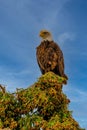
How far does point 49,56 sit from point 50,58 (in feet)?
0.35

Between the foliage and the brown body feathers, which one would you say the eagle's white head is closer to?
the brown body feathers

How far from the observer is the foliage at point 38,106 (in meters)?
15.4

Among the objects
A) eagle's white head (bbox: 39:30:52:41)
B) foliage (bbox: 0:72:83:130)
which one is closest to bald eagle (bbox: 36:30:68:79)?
eagle's white head (bbox: 39:30:52:41)

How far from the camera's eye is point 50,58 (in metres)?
17.3

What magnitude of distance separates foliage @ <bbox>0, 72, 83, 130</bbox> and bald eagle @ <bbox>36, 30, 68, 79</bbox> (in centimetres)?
123

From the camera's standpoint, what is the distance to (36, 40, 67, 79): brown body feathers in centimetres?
1723

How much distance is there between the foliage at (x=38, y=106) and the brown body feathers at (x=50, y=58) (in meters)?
1.21

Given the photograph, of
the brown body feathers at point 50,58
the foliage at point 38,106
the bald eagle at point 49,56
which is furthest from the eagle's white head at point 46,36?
the foliage at point 38,106

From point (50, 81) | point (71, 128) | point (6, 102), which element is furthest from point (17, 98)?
point (71, 128)

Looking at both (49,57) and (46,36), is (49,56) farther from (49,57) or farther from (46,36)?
(46,36)

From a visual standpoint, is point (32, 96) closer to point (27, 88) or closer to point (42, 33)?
point (27, 88)

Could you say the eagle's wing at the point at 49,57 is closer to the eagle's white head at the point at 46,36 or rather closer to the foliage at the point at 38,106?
the eagle's white head at the point at 46,36

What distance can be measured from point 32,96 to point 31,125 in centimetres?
111

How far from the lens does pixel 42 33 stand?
704 inches
